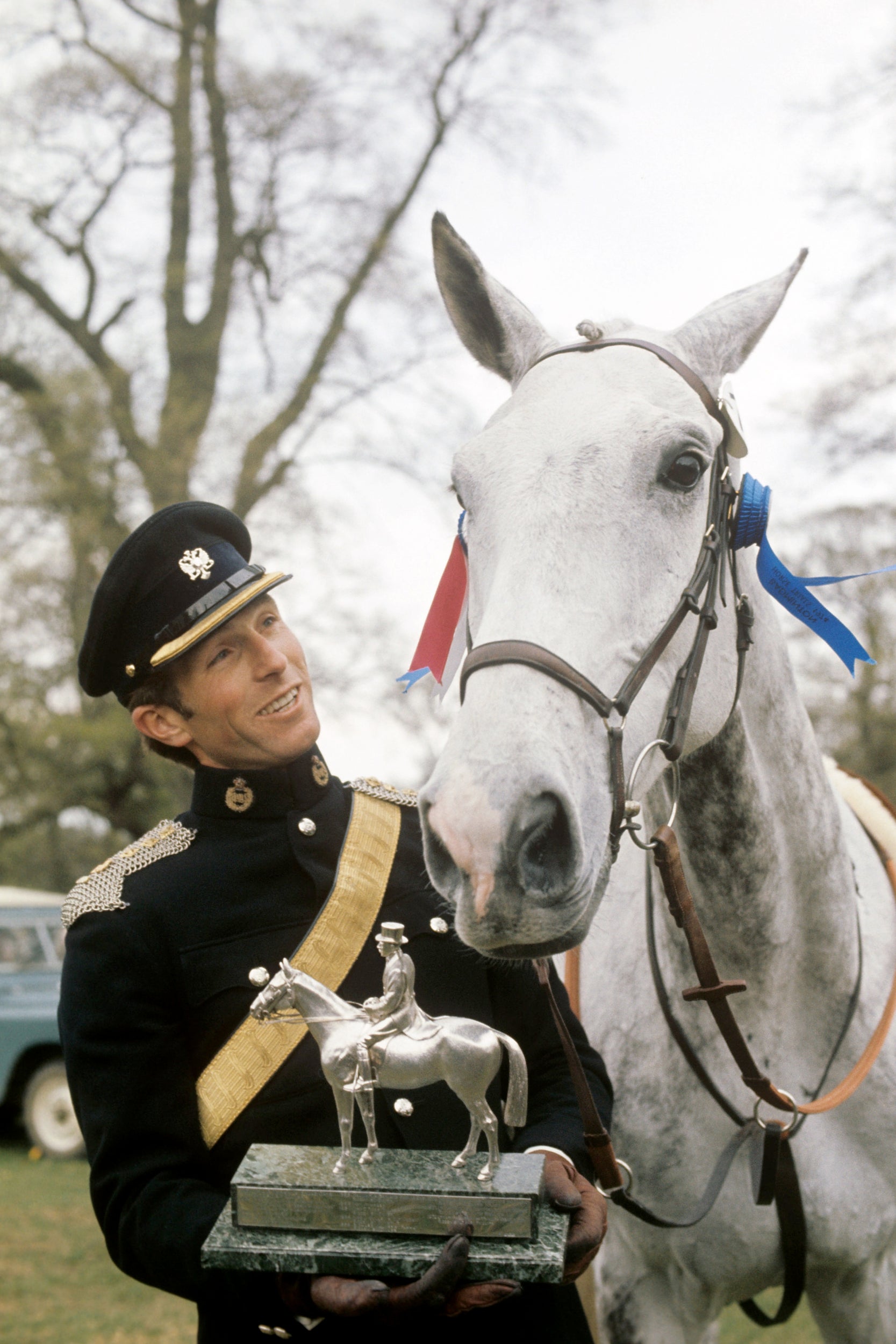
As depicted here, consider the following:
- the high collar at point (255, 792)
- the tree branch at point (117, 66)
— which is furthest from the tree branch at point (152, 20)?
the high collar at point (255, 792)

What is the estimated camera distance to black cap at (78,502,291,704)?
7.36 ft

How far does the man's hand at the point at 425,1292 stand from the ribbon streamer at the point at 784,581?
139 cm

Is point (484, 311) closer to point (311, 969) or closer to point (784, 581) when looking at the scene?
point (784, 581)

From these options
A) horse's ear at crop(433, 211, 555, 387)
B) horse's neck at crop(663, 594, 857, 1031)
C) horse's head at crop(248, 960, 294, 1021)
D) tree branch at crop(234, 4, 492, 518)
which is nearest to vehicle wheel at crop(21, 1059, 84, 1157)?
tree branch at crop(234, 4, 492, 518)

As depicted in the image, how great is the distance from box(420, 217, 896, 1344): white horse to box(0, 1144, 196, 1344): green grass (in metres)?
3.74

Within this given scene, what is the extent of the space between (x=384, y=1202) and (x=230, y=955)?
591 millimetres

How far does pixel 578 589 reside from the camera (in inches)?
75.4

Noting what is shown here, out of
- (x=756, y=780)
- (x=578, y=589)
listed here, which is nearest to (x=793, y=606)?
(x=756, y=780)

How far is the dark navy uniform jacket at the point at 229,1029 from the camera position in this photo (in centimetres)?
194

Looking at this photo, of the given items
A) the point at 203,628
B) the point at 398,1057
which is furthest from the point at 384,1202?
the point at 203,628

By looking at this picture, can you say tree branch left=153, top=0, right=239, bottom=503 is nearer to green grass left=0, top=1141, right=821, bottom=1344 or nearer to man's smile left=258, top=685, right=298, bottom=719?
green grass left=0, top=1141, right=821, bottom=1344

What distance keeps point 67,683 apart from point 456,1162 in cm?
1405

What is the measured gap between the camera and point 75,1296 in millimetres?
6477

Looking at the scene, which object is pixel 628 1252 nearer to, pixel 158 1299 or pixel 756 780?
pixel 756 780
